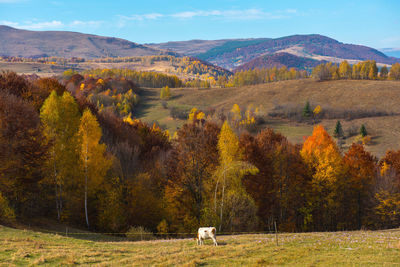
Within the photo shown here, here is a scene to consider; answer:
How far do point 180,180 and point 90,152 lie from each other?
11.6 meters

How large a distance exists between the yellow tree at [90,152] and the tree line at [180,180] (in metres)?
0.12

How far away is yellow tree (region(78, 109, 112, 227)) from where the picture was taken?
36.3 metres

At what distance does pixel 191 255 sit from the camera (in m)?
17.4

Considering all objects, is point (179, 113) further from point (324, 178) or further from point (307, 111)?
point (324, 178)

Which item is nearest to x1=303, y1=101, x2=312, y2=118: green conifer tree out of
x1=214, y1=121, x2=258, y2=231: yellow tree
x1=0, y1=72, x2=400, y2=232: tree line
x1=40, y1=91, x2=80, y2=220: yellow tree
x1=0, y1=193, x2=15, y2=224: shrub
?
x1=0, y1=72, x2=400, y2=232: tree line

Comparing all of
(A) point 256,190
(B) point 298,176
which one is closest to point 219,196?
(A) point 256,190

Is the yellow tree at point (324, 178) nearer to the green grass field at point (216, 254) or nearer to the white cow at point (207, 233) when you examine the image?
the green grass field at point (216, 254)

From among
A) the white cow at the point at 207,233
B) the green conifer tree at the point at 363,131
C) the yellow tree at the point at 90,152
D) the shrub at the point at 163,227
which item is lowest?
the shrub at the point at 163,227

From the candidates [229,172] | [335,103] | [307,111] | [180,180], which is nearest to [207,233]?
[229,172]

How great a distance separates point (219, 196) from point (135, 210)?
13627 mm

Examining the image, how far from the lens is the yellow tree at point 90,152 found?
119 feet

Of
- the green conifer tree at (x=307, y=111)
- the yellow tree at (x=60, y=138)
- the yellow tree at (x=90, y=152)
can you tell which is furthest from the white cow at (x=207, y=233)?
the green conifer tree at (x=307, y=111)

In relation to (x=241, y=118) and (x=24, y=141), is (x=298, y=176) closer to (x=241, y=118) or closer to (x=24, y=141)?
(x=24, y=141)

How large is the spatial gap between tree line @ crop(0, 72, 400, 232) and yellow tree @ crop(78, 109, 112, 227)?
0.12 m
